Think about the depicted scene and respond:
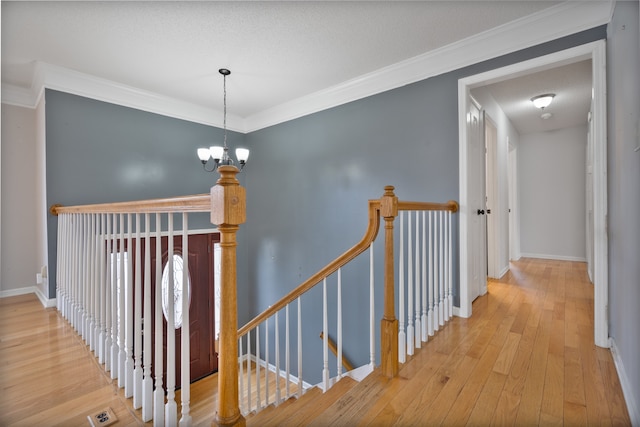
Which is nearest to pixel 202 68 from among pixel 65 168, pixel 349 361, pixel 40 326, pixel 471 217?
pixel 65 168

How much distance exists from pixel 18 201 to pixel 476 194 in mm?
5026

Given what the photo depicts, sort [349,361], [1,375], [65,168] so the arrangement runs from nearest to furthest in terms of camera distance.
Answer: [1,375], [65,168], [349,361]

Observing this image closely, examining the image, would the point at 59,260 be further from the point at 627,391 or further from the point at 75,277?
the point at 627,391

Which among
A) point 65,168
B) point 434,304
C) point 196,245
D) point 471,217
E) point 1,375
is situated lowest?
point 1,375

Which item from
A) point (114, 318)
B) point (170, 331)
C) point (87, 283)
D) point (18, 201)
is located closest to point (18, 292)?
point (18, 201)

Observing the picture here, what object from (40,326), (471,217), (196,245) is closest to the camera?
(40,326)

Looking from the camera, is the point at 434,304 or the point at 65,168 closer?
the point at 434,304

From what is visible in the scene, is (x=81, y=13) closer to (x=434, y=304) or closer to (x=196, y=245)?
(x=196, y=245)

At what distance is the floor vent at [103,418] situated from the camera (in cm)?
129

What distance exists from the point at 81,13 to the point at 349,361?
406cm

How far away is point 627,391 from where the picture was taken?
1438mm

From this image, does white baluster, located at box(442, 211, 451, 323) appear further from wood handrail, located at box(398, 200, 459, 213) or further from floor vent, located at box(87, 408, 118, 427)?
floor vent, located at box(87, 408, 118, 427)

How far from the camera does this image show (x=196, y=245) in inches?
162

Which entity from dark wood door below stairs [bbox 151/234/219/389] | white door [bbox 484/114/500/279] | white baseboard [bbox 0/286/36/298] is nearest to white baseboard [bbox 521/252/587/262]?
white door [bbox 484/114/500/279]
